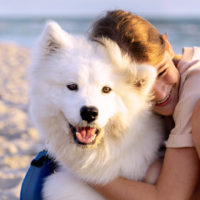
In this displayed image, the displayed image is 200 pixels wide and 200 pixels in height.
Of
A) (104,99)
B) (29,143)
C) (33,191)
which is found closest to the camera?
(104,99)

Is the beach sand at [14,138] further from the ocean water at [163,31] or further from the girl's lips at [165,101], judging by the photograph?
the ocean water at [163,31]

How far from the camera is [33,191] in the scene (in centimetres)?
251

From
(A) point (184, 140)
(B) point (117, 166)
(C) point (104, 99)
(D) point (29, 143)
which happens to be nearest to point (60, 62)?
(C) point (104, 99)

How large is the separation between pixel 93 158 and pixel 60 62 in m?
0.75

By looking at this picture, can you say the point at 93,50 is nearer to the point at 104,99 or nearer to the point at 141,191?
the point at 104,99

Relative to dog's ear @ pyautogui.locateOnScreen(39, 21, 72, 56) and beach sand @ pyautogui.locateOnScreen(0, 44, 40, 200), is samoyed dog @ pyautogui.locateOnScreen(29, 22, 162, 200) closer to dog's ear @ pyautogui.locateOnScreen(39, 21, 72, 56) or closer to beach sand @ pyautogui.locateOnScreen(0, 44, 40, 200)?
dog's ear @ pyautogui.locateOnScreen(39, 21, 72, 56)

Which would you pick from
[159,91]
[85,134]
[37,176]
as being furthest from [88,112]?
[37,176]

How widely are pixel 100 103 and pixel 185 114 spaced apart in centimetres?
61

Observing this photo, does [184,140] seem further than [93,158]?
No

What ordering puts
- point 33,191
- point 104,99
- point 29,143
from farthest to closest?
point 29,143
point 33,191
point 104,99

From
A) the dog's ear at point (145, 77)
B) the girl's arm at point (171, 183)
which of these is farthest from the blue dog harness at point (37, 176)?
the dog's ear at point (145, 77)

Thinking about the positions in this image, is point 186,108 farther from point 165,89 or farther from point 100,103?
point 100,103

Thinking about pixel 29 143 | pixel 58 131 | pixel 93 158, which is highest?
pixel 58 131

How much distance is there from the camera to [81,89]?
6.53 feet
